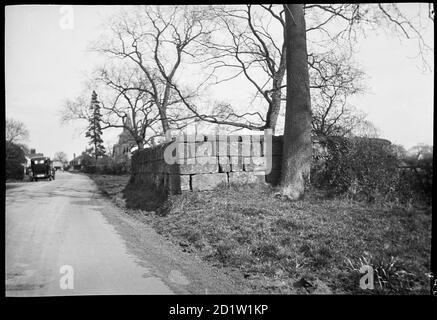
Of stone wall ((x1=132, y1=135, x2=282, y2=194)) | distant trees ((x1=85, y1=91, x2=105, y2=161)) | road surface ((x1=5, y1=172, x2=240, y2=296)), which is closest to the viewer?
road surface ((x1=5, y1=172, x2=240, y2=296))

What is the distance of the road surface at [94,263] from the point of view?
3568 millimetres

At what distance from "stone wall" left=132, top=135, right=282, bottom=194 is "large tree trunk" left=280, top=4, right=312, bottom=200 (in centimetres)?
99

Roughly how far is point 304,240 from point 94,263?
3.23 m

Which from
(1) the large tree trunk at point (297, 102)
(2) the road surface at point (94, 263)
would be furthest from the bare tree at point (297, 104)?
(2) the road surface at point (94, 263)

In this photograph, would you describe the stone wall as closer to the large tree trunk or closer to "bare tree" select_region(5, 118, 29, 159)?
the large tree trunk

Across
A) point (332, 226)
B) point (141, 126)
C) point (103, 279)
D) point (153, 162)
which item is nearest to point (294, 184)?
point (332, 226)

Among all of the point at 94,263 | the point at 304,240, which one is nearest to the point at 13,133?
the point at 94,263

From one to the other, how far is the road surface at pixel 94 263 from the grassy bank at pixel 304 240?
495mm

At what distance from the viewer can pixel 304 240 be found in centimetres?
461

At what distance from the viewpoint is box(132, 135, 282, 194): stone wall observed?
25.4 ft

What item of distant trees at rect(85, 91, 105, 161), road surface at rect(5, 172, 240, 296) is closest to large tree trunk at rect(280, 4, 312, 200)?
road surface at rect(5, 172, 240, 296)

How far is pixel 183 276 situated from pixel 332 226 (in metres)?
2.87

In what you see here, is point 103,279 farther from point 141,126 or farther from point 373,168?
point 141,126
